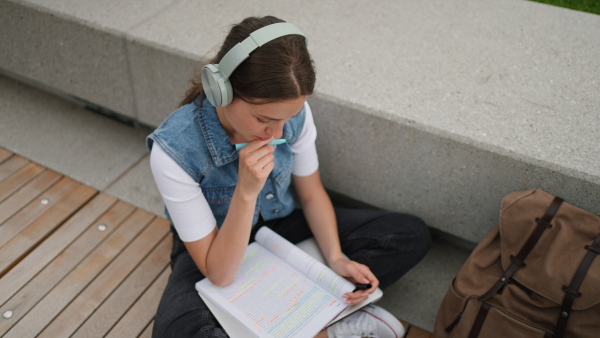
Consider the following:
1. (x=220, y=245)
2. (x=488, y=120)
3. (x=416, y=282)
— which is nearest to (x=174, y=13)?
(x=220, y=245)

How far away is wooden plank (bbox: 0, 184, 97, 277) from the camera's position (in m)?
2.00

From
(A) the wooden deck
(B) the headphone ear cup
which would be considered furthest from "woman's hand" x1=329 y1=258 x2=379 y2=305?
(B) the headphone ear cup

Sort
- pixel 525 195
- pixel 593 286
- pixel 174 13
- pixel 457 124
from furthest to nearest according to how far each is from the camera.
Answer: pixel 174 13 → pixel 457 124 → pixel 525 195 → pixel 593 286

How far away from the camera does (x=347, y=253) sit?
1847mm

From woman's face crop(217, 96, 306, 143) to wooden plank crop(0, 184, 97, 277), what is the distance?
113cm

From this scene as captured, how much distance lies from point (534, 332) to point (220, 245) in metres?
0.99

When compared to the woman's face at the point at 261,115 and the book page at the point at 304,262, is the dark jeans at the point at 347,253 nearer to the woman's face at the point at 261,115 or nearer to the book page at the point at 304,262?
the book page at the point at 304,262

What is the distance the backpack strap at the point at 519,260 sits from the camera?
63.8 inches

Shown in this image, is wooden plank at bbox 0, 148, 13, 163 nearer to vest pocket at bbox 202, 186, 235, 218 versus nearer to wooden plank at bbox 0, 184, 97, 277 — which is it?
wooden plank at bbox 0, 184, 97, 277

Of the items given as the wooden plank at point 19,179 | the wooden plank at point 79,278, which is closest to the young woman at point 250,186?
the wooden plank at point 79,278

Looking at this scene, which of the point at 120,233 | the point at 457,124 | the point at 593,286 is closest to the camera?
the point at 593,286

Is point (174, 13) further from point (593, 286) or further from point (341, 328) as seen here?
point (593, 286)

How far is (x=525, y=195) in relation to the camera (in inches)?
66.6

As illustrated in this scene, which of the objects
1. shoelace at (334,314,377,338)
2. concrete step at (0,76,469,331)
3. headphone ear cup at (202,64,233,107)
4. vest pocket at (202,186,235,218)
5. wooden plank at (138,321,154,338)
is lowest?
wooden plank at (138,321,154,338)
